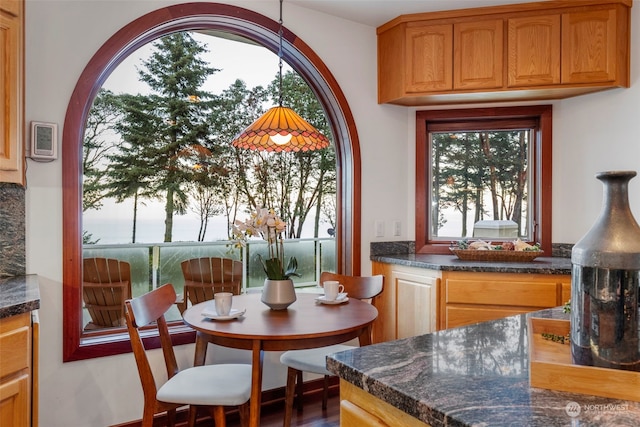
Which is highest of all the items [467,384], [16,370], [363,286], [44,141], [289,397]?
[44,141]

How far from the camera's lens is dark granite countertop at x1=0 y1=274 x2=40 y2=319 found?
153cm

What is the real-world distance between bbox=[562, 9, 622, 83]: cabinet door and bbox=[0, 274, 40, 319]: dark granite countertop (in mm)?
3093

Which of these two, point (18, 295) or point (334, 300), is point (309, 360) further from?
point (18, 295)

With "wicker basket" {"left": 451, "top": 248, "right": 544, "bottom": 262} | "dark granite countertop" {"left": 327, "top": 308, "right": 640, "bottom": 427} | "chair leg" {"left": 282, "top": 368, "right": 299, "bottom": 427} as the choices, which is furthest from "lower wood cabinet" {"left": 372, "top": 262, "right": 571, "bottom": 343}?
"dark granite countertop" {"left": 327, "top": 308, "right": 640, "bottom": 427}

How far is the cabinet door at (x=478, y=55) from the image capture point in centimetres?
300

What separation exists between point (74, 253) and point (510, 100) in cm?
296

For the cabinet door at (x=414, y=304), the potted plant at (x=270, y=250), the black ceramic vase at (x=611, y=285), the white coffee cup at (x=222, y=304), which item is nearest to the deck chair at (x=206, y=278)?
the potted plant at (x=270, y=250)

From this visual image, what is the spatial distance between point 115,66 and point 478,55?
2.25 meters

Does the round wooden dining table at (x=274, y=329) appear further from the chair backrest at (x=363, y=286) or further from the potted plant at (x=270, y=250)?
the chair backrest at (x=363, y=286)

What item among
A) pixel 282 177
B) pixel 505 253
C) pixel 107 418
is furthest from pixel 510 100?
pixel 107 418

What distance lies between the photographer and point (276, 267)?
2221 millimetres

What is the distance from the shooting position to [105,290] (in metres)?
2.64

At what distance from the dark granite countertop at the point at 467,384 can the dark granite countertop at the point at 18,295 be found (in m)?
1.16

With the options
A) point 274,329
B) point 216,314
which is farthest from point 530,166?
point 216,314
